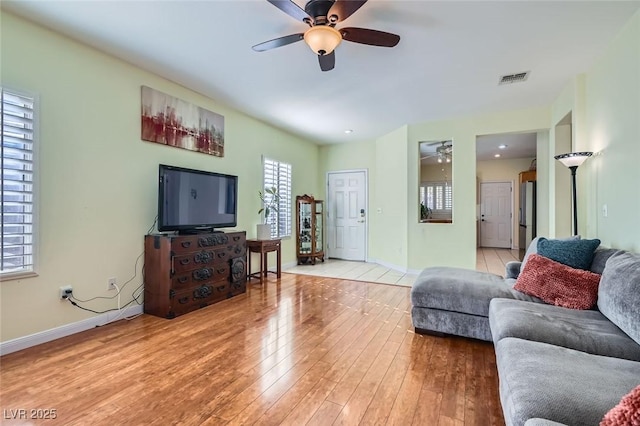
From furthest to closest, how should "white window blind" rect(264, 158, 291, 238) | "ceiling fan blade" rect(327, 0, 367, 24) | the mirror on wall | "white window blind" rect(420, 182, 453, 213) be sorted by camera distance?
"white window blind" rect(420, 182, 453, 213) < the mirror on wall < "white window blind" rect(264, 158, 291, 238) < "ceiling fan blade" rect(327, 0, 367, 24)

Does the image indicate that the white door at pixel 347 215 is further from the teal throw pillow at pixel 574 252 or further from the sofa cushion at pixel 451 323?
the teal throw pillow at pixel 574 252

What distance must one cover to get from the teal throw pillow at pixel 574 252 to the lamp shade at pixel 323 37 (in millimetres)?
2461

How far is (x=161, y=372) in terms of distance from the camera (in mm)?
2039

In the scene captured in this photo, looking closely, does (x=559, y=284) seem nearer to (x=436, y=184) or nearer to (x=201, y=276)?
(x=201, y=276)

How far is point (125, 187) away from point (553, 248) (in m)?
4.07

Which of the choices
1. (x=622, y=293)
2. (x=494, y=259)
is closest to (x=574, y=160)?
(x=622, y=293)

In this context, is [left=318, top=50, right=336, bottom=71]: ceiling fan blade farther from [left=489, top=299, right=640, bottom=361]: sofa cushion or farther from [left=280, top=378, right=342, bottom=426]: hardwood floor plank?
[left=280, top=378, right=342, bottom=426]: hardwood floor plank

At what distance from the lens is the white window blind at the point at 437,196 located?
723 cm

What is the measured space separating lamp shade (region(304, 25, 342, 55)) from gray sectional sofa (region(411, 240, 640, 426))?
213 centimetres

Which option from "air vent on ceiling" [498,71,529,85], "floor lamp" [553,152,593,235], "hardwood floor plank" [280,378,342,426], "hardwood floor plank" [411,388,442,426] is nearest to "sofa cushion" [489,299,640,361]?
"hardwood floor plank" [411,388,442,426]

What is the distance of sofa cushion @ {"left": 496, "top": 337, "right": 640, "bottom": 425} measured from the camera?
0.99m

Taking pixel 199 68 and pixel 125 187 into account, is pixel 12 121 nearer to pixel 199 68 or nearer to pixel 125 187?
pixel 125 187

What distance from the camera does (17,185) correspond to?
7.61ft

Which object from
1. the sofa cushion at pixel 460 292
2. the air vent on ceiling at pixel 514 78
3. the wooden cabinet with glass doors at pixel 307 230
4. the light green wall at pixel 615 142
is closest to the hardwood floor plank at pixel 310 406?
the sofa cushion at pixel 460 292
